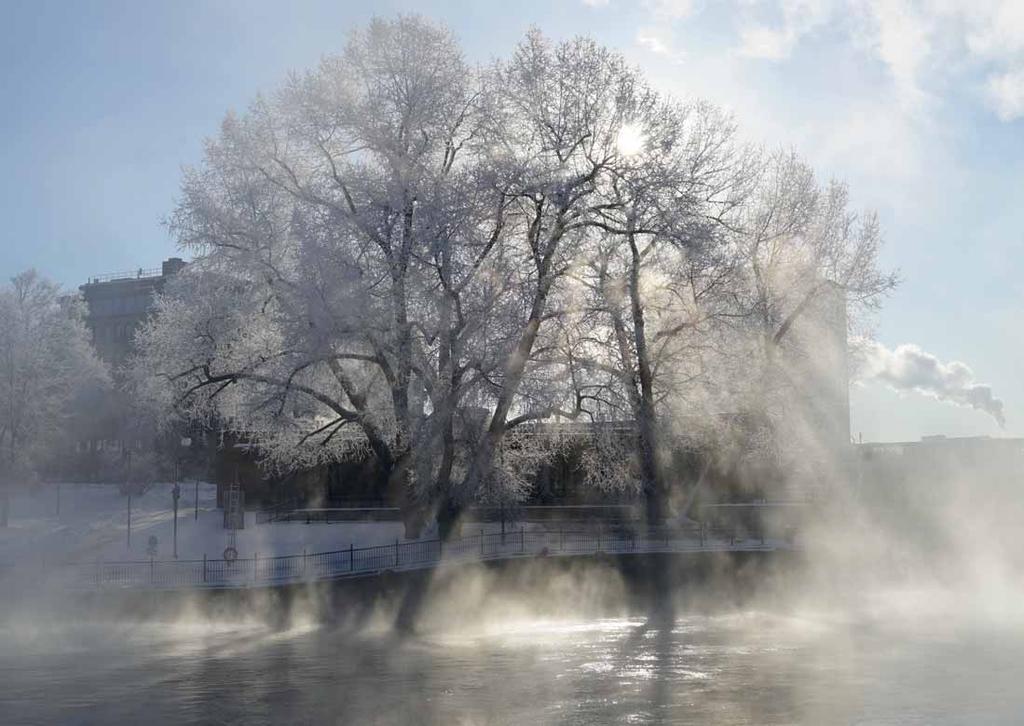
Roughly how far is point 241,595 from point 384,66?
17.7m

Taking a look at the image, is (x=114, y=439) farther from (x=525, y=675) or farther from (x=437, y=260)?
(x=525, y=675)

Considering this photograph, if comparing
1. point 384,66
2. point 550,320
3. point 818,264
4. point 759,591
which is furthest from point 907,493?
point 384,66

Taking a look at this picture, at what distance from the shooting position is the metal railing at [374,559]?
3045 centimetres

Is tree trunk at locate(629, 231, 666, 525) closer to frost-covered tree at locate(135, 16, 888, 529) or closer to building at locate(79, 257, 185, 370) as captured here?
frost-covered tree at locate(135, 16, 888, 529)

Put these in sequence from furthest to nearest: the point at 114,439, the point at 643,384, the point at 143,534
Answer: the point at 114,439, the point at 143,534, the point at 643,384

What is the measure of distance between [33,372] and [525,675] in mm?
45369

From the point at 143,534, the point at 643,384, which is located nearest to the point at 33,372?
the point at 143,534

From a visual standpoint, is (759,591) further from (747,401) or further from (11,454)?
(11,454)

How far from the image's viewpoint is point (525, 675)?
2116 centimetres

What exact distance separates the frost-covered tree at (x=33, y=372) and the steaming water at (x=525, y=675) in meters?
32.1

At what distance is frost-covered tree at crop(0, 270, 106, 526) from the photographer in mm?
57250

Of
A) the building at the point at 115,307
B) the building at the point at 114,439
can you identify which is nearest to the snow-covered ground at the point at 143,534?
the building at the point at 114,439

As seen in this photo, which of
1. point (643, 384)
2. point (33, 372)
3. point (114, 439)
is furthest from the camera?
point (114, 439)

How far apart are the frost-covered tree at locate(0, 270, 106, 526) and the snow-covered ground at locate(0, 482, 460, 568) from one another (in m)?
3.27
